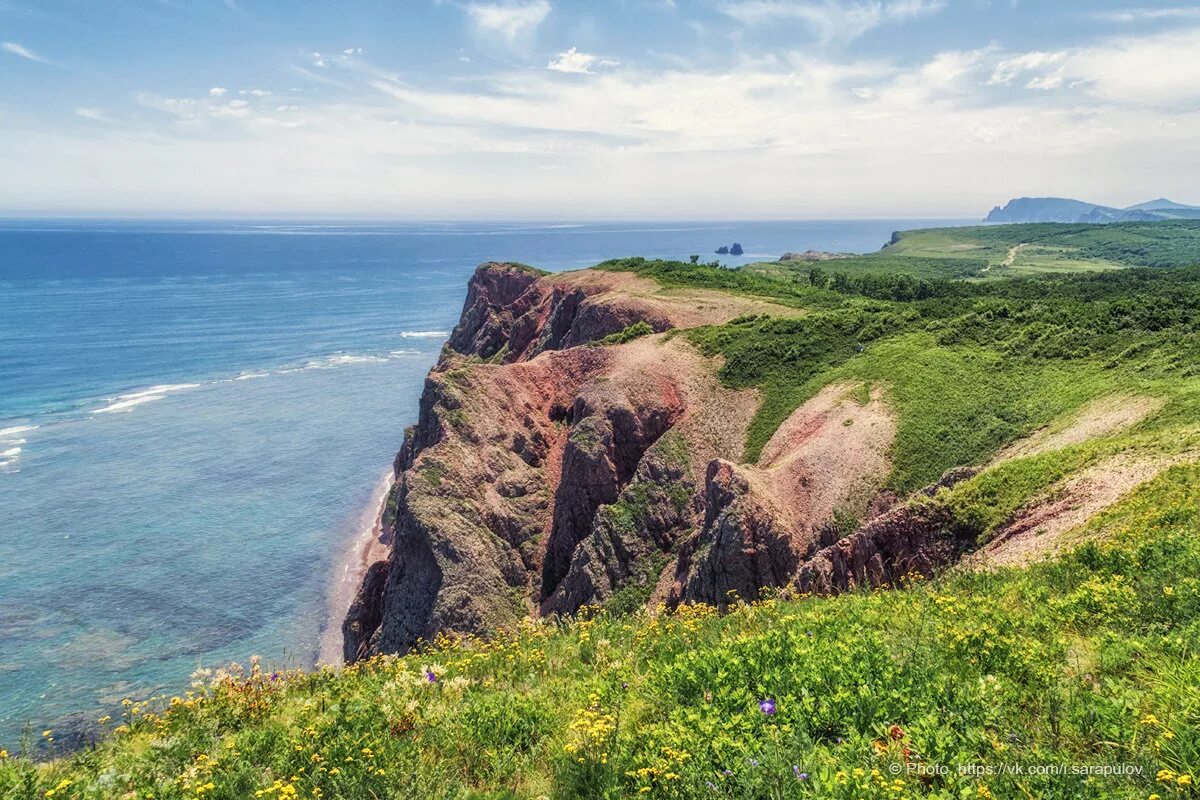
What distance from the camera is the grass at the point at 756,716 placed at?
243 inches

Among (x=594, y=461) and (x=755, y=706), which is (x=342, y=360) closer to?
(x=594, y=461)

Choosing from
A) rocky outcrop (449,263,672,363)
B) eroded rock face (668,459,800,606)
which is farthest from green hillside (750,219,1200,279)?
eroded rock face (668,459,800,606)

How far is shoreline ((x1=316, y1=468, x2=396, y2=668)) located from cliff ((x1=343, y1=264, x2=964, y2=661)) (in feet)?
7.79

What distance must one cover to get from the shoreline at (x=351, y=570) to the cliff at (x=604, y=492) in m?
2.37

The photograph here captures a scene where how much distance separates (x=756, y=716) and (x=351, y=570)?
53.0 meters

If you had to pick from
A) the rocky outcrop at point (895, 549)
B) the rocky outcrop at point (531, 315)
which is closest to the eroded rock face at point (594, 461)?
the rocky outcrop at point (531, 315)

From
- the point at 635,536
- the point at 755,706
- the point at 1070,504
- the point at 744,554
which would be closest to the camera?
the point at 755,706

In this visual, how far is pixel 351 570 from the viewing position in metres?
54.3

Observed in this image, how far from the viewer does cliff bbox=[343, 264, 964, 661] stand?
103ft

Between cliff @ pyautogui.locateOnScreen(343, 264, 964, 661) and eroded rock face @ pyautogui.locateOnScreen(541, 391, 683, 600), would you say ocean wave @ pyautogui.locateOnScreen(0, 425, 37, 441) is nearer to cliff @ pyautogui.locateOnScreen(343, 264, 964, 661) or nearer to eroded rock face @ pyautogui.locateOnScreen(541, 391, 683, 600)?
cliff @ pyautogui.locateOnScreen(343, 264, 964, 661)

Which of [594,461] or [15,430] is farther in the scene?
[15,430]

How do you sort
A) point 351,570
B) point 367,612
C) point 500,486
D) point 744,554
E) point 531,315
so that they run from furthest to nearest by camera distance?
point 531,315
point 351,570
point 500,486
point 367,612
point 744,554

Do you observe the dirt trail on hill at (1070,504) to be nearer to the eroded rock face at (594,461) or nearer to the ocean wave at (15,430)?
the eroded rock face at (594,461)

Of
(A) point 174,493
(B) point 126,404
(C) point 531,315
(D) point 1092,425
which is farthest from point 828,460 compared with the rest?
(B) point 126,404
